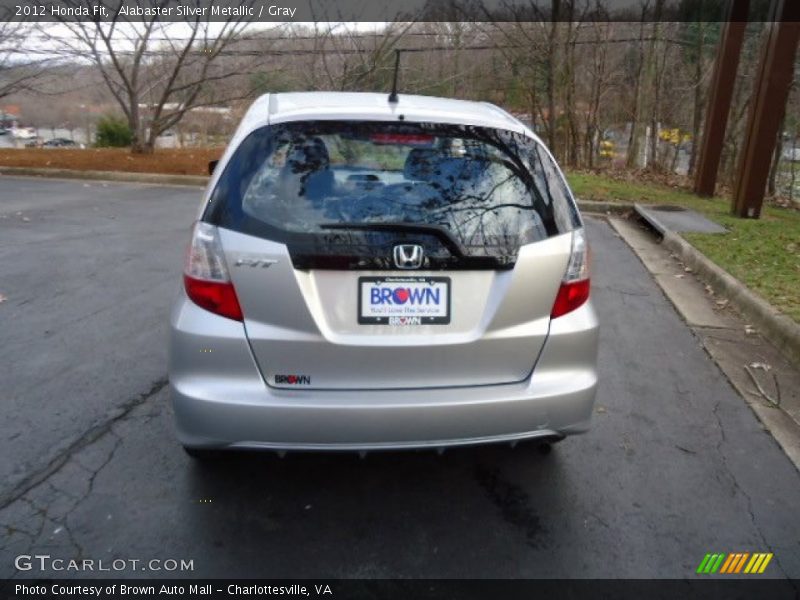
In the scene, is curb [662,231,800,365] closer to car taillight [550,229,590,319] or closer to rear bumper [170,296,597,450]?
car taillight [550,229,590,319]

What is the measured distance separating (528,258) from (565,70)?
53.9ft

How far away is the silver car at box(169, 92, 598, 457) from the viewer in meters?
2.26

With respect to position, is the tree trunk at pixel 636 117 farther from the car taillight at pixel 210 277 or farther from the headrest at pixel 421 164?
the car taillight at pixel 210 277

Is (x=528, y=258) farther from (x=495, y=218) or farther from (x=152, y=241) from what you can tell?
(x=152, y=241)

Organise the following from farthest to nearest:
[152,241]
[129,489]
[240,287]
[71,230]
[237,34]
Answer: [237,34], [71,230], [152,241], [129,489], [240,287]

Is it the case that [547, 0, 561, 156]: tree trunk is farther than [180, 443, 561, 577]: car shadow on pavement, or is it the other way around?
[547, 0, 561, 156]: tree trunk

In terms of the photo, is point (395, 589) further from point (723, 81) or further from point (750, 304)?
point (723, 81)

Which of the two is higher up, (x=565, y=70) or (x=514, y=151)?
(x=565, y=70)

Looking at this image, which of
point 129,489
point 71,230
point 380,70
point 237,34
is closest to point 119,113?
point 237,34

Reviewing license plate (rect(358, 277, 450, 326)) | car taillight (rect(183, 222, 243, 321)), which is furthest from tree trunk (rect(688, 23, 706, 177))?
car taillight (rect(183, 222, 243, 321))

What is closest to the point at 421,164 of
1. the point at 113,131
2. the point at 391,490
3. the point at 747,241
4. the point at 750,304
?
the point at 391,490

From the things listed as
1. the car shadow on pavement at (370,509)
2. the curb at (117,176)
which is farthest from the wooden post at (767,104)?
the curb at (117,176)

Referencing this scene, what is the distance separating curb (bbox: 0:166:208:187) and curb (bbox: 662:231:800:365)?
31.4 feet

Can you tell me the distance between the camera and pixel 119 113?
20.0m
